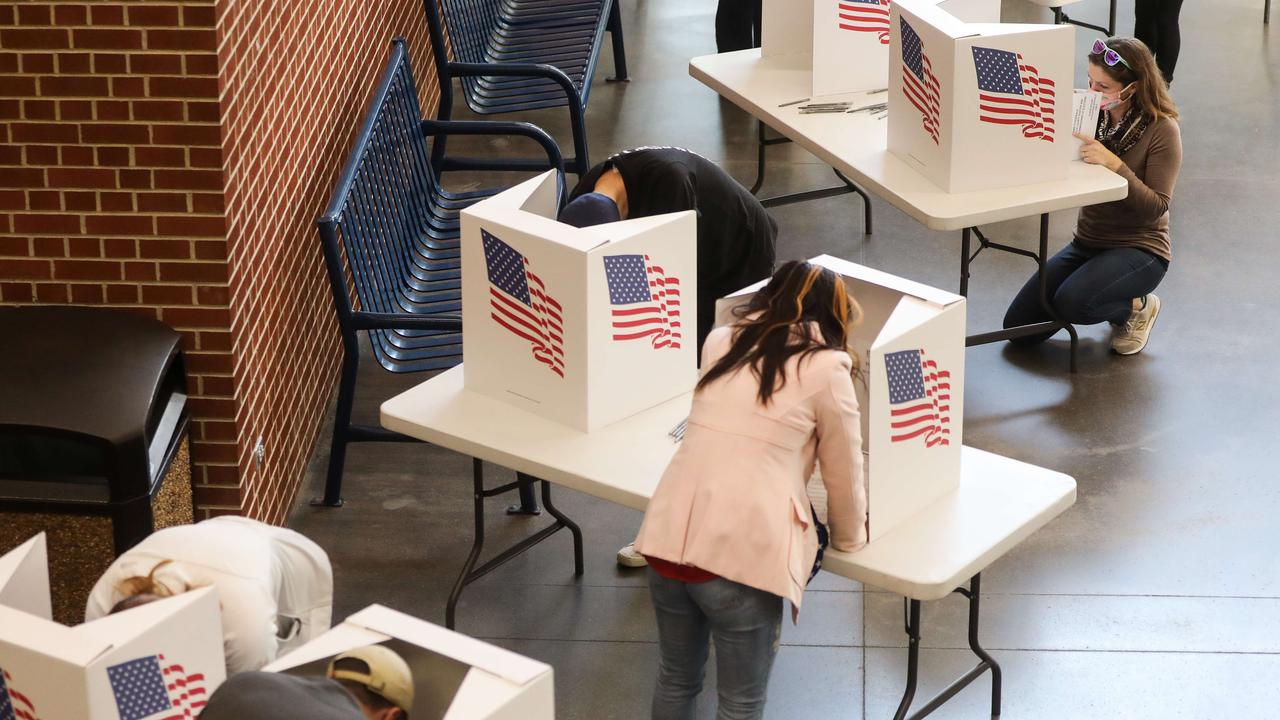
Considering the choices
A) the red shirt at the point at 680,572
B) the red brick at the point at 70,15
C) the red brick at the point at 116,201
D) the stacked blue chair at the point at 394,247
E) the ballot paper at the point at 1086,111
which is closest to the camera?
the red shirt at the point at 680,572

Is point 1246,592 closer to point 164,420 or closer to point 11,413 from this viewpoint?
point 164,420

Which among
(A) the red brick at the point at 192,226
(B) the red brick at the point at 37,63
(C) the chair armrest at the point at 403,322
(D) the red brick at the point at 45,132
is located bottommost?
(C) the chair armrest at the point at 403,322

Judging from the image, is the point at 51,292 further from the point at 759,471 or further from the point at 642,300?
the point at 759,471

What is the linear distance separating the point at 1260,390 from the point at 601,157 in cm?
A: 345

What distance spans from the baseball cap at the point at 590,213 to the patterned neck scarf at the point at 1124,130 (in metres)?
2.34

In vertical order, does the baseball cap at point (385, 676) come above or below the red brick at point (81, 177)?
below

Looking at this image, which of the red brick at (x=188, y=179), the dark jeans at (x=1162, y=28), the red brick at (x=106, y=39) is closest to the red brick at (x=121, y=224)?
the red brick at (x=188, y=179)

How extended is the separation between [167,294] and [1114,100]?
349 centimetres

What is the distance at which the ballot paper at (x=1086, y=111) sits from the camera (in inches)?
220

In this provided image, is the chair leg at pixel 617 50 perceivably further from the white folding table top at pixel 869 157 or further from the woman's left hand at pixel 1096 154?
the woman's left hand at pixel 1096 154

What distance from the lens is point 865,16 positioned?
6461 millimetres

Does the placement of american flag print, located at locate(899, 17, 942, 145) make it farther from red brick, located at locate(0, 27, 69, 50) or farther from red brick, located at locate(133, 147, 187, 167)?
red brick, located at locate(0, 27, 69, 50)

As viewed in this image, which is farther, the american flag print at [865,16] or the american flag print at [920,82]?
the american flag print at [865,16]

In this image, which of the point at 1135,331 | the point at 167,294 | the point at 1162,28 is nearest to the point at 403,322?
the point at 167,294
